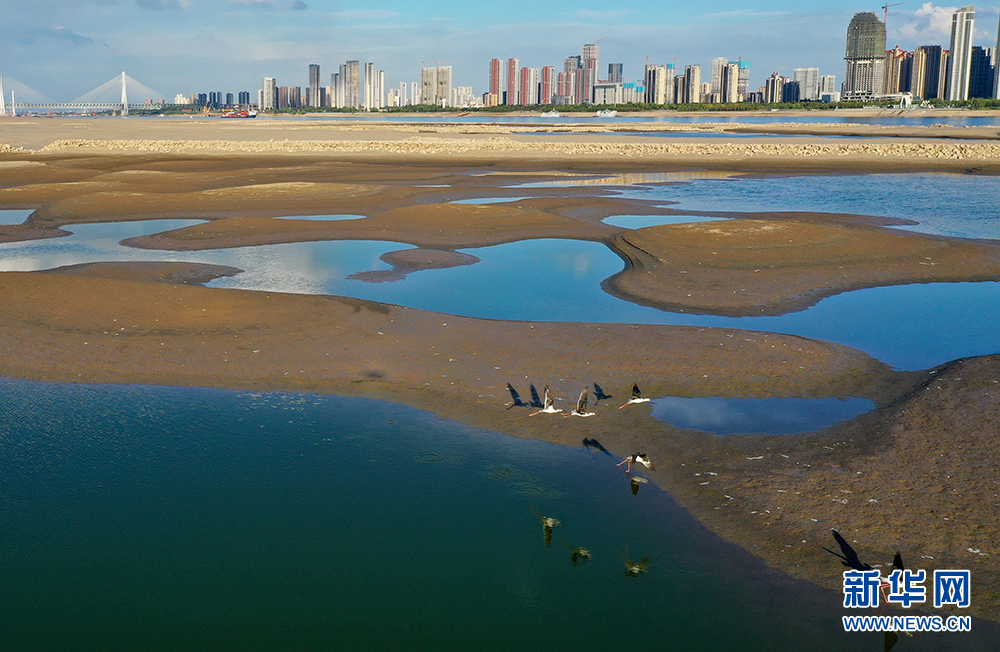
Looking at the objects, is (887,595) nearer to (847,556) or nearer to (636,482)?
(847,556)

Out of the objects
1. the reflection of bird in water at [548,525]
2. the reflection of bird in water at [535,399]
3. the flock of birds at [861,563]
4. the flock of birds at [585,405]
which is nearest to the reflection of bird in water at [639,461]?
the flock of birds at [585,405]

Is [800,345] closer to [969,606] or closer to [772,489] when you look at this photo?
[772,489]

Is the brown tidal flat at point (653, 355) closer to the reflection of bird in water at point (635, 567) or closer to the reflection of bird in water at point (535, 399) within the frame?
the reflection of bird in water at point (535, 399)

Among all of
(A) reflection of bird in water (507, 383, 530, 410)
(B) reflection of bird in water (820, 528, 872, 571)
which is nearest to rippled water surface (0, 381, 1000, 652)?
(B) reflection of bird in water (820, 528, 872, 571)

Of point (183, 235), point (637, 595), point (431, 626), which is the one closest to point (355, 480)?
point (431, 626)

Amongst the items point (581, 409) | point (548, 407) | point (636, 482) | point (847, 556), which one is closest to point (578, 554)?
point (636, 482)

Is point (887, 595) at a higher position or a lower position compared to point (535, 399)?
lower

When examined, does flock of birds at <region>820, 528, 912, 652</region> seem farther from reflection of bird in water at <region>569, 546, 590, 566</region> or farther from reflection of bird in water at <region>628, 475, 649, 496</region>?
reflection of bird in water at <region>569, 546, 590, 566</region>
